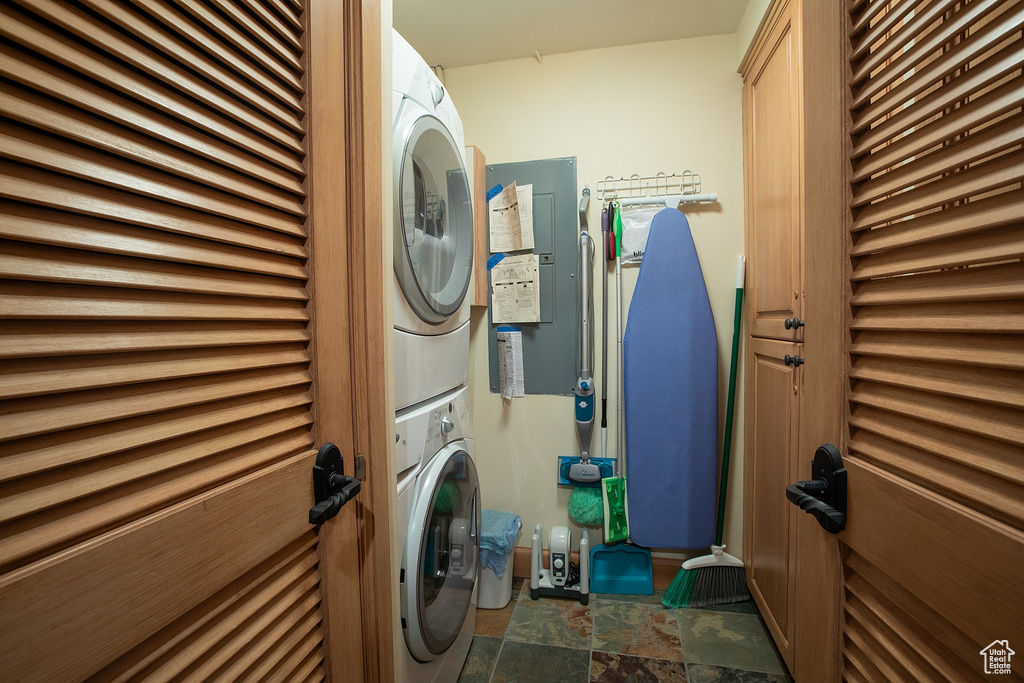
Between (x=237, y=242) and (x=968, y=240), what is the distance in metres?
0.82

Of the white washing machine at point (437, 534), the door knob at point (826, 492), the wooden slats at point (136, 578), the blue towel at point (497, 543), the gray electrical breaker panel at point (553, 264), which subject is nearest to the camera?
the wooden slats at point (136, 578)

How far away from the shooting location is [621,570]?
197 cm

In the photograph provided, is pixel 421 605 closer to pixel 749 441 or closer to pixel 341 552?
pixel 341 552

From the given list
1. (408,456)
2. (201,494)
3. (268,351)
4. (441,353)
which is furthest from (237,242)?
(441,353)

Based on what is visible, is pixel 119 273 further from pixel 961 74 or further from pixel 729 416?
pixel 729 416

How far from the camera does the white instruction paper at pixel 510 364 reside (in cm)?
202

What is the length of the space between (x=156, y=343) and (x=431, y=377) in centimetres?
82

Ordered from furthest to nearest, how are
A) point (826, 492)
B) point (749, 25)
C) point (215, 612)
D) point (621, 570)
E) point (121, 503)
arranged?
point (621, 570) < point (749, 25) < point (826, 492) < point (215, 612) < point (121, 503)

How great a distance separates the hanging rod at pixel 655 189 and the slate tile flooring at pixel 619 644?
67.0 inches

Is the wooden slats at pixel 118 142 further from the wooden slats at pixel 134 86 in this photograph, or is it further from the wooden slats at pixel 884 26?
the wooden slats at pixel 884 26

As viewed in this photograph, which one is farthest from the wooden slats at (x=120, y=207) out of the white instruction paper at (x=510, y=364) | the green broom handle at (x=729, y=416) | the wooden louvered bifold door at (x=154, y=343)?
the green broom handle at (x=729, y=416)

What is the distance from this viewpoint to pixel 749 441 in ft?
6.12

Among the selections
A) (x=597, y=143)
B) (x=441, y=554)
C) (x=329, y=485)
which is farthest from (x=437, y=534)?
(x=597, y=143)

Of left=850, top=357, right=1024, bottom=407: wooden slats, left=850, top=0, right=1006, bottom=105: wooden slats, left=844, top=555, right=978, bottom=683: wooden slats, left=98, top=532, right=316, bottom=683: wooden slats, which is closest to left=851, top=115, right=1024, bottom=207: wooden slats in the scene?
left=850, top=0, right=1006, bottom=105: wooden slats
